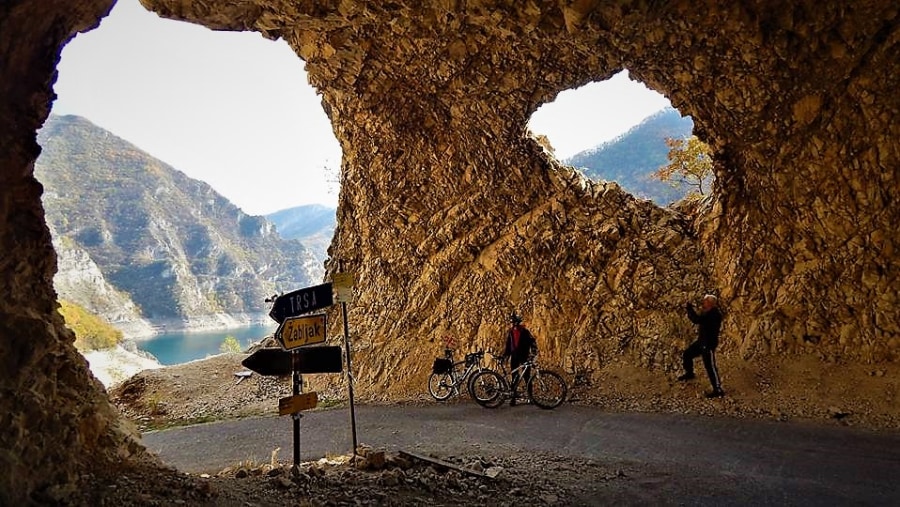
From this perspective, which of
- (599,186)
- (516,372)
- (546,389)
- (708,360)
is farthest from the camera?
(599,186)

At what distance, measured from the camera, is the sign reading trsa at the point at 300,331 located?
16.6 ft

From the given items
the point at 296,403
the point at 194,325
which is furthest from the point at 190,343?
the point at 296,403

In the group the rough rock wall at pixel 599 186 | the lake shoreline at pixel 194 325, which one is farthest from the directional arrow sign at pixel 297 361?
the lake shoreline at pixel 194 325

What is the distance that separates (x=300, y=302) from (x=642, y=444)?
503cm

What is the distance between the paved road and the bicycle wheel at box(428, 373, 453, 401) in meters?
0.69

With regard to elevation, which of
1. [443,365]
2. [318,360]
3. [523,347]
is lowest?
[443,365]

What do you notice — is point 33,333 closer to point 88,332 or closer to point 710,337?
point 710,337

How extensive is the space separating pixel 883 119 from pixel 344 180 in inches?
607

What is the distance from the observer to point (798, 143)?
32.1 ft

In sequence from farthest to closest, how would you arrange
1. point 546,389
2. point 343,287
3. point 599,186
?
point 599,186, point 546,389, point 343,287

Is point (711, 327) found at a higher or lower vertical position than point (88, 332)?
lower

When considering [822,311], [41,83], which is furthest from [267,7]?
[822,311]

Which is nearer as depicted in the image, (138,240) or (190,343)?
(190,343)

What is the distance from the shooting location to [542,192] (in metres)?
14.4
